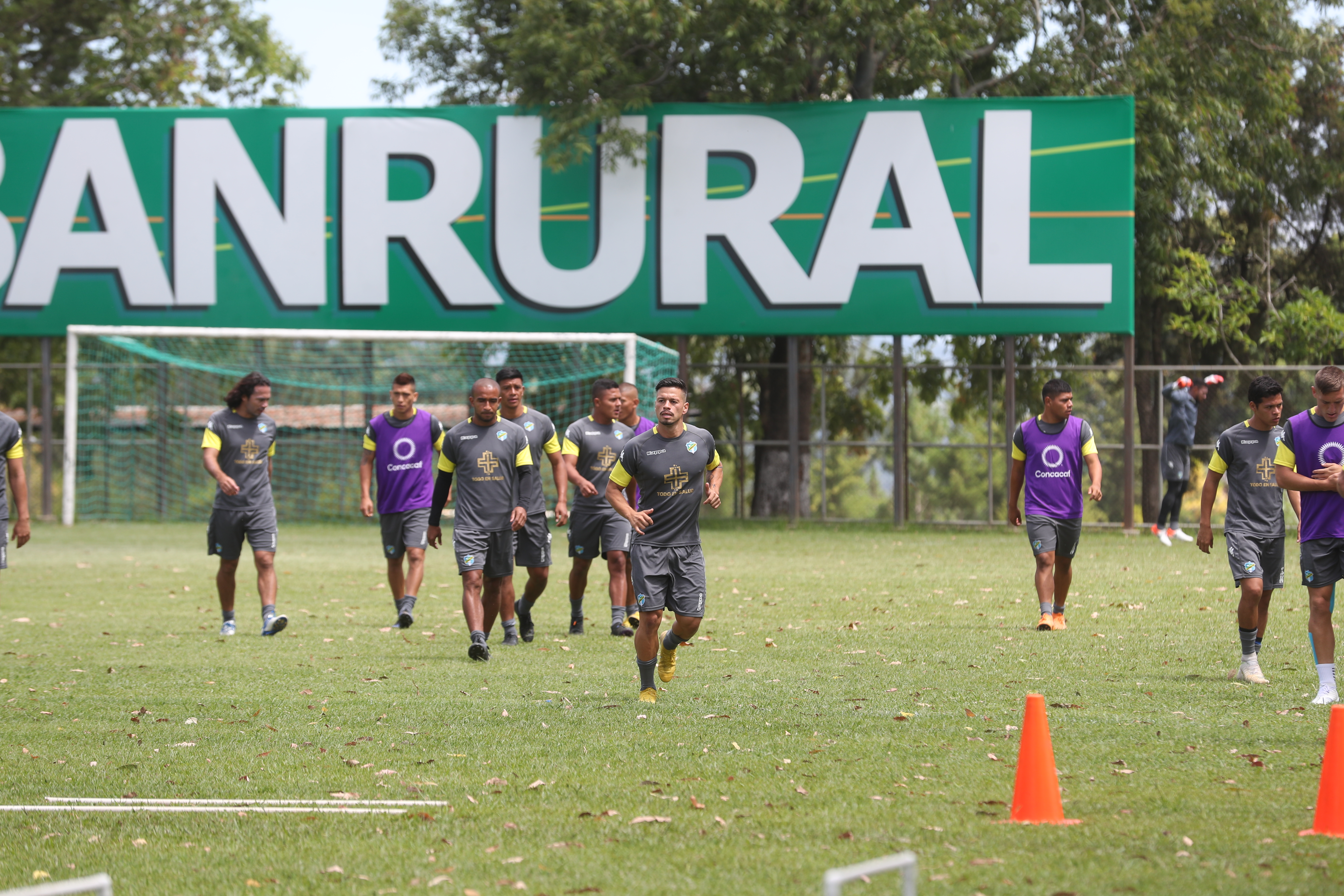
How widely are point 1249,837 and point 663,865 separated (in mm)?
2150

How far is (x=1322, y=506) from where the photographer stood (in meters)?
7.71

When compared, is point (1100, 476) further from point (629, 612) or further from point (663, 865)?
point (663, 865)

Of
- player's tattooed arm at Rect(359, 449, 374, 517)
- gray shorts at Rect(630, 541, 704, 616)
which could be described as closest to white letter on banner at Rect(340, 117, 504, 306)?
player's tattooed arm at Rect(359, 449, 374, 517)

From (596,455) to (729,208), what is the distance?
12.6 metres

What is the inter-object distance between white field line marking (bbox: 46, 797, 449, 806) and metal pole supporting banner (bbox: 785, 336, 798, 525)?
1778 centimetres

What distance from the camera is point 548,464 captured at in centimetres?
2734

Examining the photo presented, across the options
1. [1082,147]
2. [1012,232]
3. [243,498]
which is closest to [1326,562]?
[243,498]

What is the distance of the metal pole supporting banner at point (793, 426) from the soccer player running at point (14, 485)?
15.0 metres

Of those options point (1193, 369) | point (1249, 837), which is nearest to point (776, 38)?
point (1193, 369)

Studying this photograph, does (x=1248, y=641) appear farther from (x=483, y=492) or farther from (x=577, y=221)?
(x=577, y=221)

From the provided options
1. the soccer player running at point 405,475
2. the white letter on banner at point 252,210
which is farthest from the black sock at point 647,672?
the white letter on banner at point 252,210

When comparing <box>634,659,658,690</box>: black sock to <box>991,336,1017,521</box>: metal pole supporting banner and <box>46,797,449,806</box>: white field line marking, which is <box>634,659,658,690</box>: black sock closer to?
<box>46,797,449,806</box>: white field line marking

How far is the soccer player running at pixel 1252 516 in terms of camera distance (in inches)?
333

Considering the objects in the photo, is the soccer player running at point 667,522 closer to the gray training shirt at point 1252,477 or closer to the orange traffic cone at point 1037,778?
the orange traffic cone at point 1037,778
